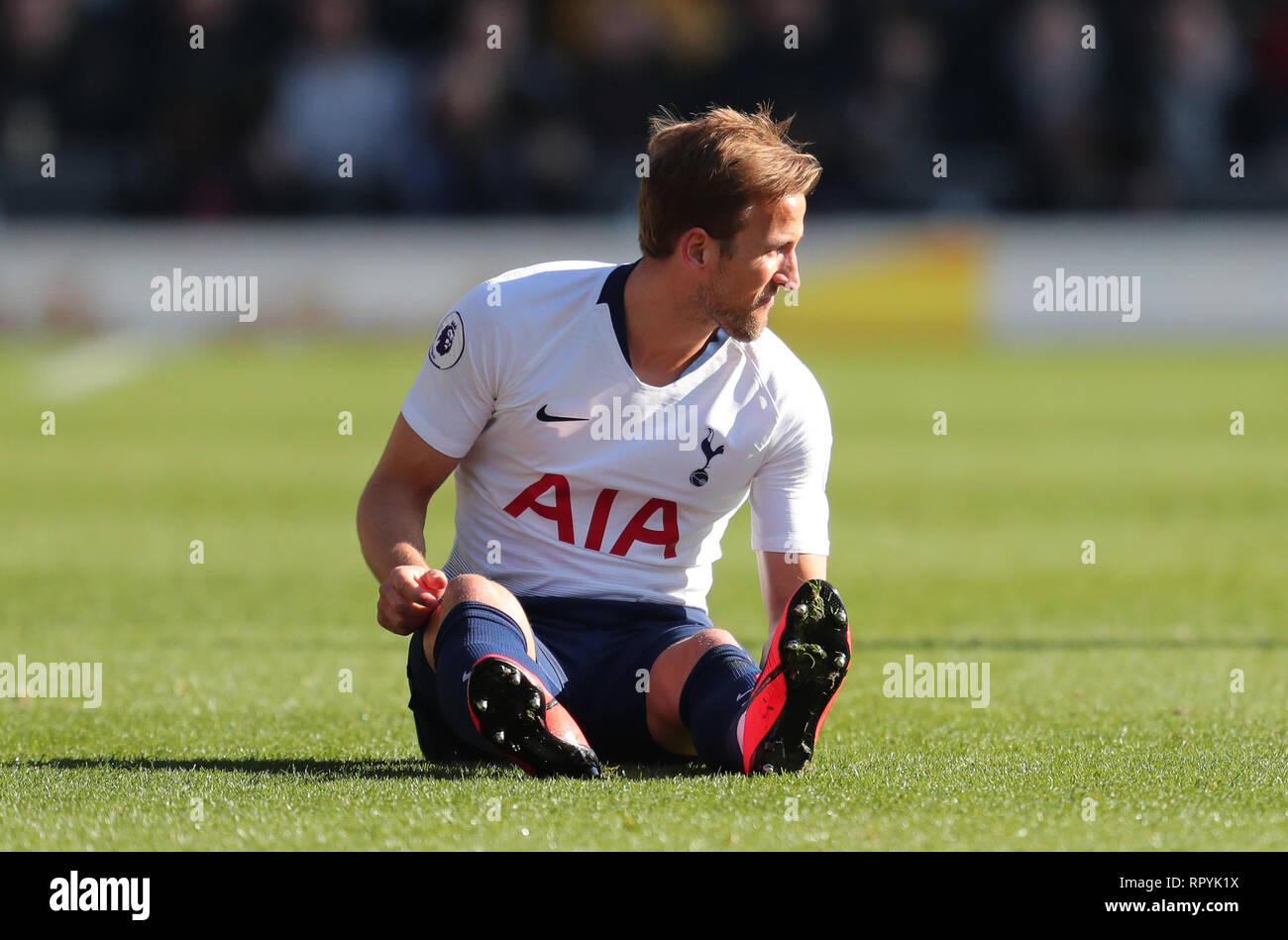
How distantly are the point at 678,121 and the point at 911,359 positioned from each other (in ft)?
54.6

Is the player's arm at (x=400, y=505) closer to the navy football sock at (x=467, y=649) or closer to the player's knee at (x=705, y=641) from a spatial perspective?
the navy football sock at (x=467, y=649)

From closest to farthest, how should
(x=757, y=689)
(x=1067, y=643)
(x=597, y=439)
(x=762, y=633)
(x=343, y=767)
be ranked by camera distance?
(x=757, y=689)
(x=597, y=439)
(x=343, y=767)
(x=1067, y=643)
(x=762, y=633)

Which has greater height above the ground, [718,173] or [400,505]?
[718,173]

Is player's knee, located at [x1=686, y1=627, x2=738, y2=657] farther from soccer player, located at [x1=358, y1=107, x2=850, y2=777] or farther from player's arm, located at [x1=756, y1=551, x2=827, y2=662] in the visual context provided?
player's arm, located at [x1=756, y1=551, x2=827, y2=662]

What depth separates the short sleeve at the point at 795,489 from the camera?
16.0 feet

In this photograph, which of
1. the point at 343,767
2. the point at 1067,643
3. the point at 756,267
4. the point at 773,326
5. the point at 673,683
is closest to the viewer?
the point at 756,267

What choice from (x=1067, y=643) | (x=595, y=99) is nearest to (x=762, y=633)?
(x=1067, y=643)

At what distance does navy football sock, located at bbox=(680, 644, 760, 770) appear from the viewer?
15.0 feet

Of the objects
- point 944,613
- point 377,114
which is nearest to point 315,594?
point 944,613

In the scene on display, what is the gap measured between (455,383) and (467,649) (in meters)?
0.70

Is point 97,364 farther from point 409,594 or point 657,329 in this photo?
point 409,594

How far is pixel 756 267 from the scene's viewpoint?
15.2ft

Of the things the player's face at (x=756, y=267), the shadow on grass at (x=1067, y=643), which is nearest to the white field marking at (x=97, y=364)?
the shadow on grass at (x=1067, y=643)

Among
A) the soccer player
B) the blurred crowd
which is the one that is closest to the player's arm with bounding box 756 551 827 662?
the soccer player
